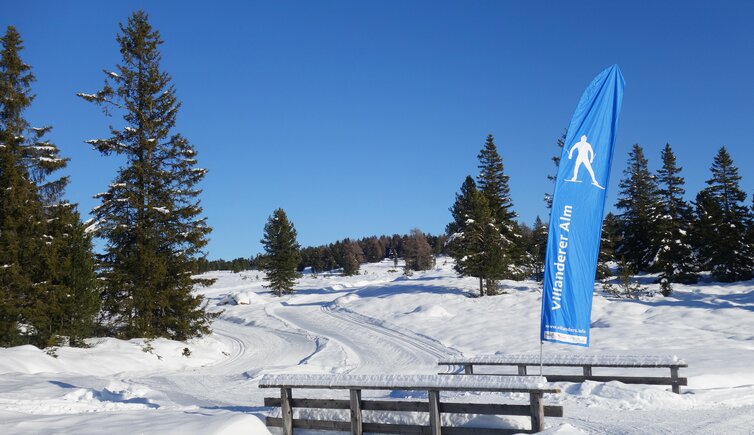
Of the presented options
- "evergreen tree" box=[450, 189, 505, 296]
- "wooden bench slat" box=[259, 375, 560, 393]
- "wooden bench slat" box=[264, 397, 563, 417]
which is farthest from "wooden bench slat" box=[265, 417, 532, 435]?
"evergreen tree" box=[450, 189, 505, 296]

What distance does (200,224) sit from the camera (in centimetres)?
2669

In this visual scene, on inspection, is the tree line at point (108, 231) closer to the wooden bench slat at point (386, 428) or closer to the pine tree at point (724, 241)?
the wooden bench slat at point (386, 428)

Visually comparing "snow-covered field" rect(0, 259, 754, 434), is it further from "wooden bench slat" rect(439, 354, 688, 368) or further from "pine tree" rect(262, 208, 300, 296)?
"pine tree" rect(262, 208, 300, 296)

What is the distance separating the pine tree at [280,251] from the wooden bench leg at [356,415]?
48.3 meters

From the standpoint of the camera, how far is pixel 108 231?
24719mm

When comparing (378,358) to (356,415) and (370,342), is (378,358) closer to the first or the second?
(370,342)

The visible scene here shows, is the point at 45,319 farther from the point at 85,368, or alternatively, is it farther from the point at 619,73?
the point at 619,73

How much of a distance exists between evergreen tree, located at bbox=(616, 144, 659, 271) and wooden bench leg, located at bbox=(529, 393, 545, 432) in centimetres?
4631

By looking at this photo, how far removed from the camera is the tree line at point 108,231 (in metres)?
19.7

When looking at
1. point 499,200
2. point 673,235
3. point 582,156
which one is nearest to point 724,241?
point 673,235

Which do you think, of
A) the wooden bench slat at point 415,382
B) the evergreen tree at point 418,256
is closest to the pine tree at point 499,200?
the wooden bench slat at point 415,382

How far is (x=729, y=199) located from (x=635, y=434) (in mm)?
46803

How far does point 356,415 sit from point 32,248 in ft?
56.7

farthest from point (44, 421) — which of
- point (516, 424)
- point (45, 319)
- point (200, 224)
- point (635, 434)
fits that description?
point (200, 224)
